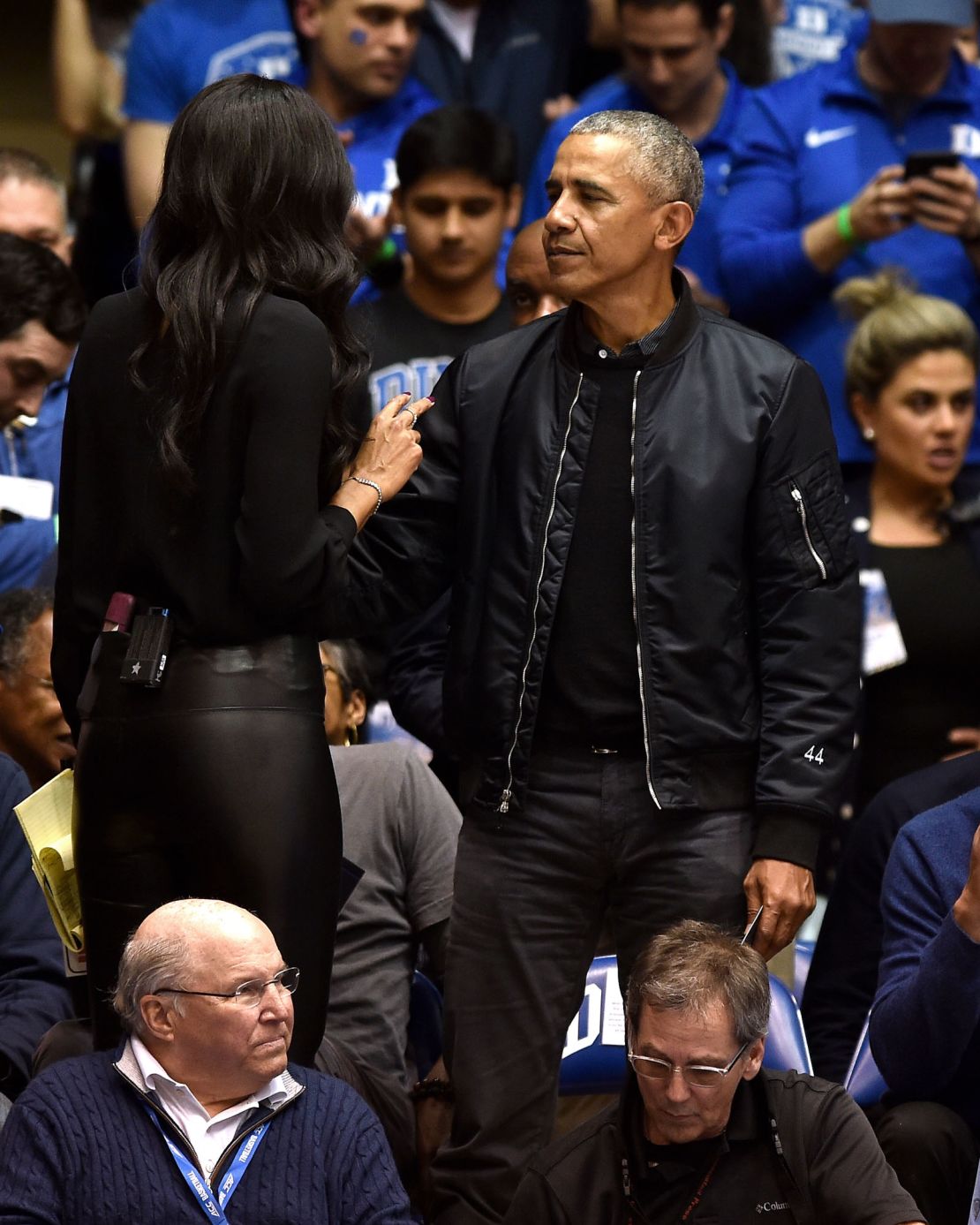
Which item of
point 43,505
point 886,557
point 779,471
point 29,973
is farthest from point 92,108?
point 779,471

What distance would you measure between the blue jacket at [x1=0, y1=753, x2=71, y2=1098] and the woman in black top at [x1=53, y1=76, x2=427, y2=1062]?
0.99 metres

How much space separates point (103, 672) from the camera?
119 inches

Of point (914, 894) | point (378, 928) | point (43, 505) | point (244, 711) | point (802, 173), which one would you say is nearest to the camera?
point (244, 711)

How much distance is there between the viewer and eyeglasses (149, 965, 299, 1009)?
306 centimetres

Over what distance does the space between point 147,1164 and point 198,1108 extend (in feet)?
0.36

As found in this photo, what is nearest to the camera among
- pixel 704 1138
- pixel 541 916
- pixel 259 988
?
pixel 259 988

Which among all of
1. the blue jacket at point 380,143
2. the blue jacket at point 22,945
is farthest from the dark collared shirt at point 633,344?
the blue jacket at point 380,143

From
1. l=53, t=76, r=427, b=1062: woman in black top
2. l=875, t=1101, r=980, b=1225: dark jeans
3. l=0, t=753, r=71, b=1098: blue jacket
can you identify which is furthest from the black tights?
l=875, t=1101, r=980, b=1225: dark jeans

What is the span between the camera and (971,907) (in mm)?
3523

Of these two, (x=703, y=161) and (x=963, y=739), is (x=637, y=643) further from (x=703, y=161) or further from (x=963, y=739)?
(x=703, y=161)

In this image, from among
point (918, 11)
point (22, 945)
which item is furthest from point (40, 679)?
point (918, 11)

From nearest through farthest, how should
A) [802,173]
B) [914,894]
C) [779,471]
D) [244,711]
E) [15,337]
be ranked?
[244,711], [779,471], [914,894], [15,337], [802,173]

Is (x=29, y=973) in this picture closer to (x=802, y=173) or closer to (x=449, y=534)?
(x=449, y=534)

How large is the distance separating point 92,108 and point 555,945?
13.4 ft
